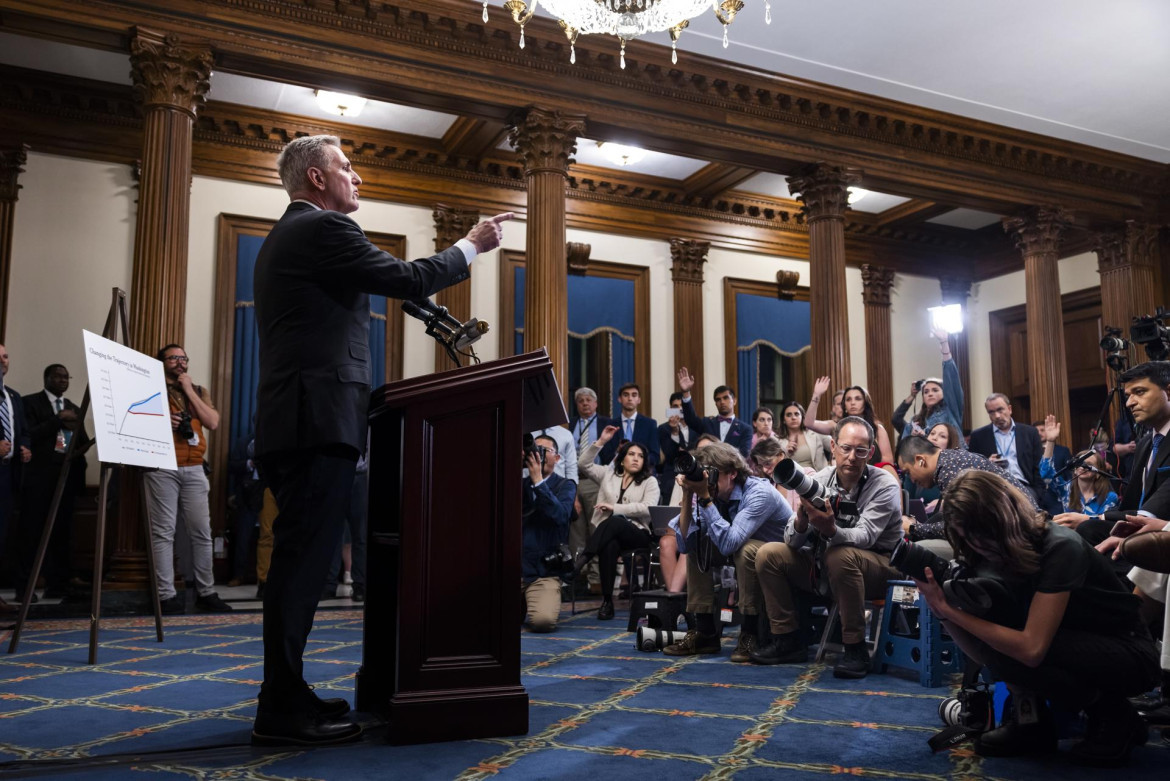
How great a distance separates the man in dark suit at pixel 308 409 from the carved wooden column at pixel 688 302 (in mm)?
7902

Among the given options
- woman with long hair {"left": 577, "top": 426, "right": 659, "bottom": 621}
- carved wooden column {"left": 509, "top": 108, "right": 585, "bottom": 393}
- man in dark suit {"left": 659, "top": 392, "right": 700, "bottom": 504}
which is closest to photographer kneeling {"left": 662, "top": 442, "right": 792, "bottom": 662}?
woman with long hair {"left": 577, "top": 426, "right": 659, "bottom": 621}

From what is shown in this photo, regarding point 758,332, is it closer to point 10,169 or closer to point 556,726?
point 10,169

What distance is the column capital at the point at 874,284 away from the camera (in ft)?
36.9

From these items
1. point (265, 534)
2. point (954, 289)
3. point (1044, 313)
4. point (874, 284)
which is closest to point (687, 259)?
point (874, 284)

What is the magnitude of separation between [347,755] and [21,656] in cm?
243

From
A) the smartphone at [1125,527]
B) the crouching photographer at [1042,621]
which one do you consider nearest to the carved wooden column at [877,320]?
the smartphone at [1125,527]

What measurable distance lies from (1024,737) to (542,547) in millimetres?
3243

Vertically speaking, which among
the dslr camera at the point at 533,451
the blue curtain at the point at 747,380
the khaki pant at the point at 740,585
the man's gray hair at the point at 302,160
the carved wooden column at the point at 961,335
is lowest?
the khaki pant at the point at 740,585

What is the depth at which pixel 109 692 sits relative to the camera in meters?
2.96

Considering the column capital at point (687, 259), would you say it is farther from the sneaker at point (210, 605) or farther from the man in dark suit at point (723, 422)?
the sneaker at point (210, 605)

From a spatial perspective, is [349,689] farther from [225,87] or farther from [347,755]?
[225,87]

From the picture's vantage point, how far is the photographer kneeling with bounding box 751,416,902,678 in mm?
3463

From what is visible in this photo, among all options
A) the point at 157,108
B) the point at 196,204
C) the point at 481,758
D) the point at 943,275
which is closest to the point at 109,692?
the point at 481,758

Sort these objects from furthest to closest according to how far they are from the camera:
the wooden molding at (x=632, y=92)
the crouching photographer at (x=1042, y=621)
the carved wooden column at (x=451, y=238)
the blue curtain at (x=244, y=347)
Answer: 1. the carved wooden column at (x=451, y=238)
2. the blue curtain at (x=244, y=347)
3. the wooden molding at (x=632, y=92)
4. the crouching photographer at (x=1042, y=621)
